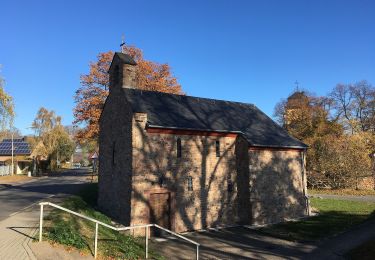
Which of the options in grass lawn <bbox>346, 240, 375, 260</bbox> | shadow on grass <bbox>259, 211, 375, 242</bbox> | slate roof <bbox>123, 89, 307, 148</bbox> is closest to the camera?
grass lawn <bbox>346, 240, 375, 260</bbox>

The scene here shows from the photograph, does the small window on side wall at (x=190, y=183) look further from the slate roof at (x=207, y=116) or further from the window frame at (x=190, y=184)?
the slate roof at (x=207, y=116)

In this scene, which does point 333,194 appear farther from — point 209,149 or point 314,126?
point 209,149

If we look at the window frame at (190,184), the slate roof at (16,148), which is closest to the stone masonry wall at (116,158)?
the window frame at (190,184)

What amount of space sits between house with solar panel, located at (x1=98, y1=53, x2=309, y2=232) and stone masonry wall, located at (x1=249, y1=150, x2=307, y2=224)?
0.07 meters

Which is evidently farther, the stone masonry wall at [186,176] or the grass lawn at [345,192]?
the grass lawn at [345,192]

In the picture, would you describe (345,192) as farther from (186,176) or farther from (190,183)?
(186,176)

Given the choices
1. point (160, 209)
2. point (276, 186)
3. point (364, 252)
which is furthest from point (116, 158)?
point (364, 252)

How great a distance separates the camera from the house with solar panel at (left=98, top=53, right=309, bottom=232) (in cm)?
1783

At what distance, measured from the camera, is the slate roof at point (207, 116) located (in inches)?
759

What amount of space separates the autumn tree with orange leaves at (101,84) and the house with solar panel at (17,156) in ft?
62.3

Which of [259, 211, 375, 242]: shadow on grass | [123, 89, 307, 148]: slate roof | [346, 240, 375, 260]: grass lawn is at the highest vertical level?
[123, 89, 307, 148]: slate roof

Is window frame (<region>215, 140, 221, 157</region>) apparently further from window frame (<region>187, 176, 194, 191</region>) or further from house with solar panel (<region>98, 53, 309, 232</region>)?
window frame (<region>187, 176, 194, 191</region>)

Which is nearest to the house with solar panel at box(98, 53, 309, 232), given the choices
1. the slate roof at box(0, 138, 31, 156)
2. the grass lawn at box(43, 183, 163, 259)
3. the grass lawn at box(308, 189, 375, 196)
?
the grass lawn at box(43, 183, 163, 259)

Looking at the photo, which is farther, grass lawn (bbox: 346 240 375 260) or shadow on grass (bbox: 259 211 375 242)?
shadow on grass (bbox: 259 211 375 242)
